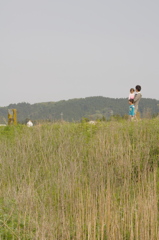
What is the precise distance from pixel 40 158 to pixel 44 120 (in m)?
4.77

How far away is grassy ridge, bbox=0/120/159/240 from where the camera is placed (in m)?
6.86

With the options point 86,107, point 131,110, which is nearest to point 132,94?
point 131,110

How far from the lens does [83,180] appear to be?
10.6 m

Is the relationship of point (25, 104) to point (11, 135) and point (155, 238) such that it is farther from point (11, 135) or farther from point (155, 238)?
point (155, 238)

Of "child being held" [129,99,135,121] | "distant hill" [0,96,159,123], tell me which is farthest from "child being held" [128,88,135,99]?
"distant hill" [0,96,159,123]

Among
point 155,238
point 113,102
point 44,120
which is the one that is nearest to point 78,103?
point 113,102

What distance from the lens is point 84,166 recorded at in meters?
12.9

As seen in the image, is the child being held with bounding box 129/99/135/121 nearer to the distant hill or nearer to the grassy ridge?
the grassy ridge

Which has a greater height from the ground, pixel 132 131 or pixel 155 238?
pixel 132 131

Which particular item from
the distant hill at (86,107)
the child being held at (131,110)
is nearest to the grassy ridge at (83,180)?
the child being held at (131,110)

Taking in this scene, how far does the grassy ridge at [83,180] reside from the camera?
6.86 metres

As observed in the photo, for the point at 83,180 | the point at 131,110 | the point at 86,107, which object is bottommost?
the point at 83,180

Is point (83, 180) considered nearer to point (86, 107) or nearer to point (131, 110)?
point (131, 110)

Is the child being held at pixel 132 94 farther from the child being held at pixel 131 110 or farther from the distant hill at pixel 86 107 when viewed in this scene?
the distant hill at pixel 86 107
